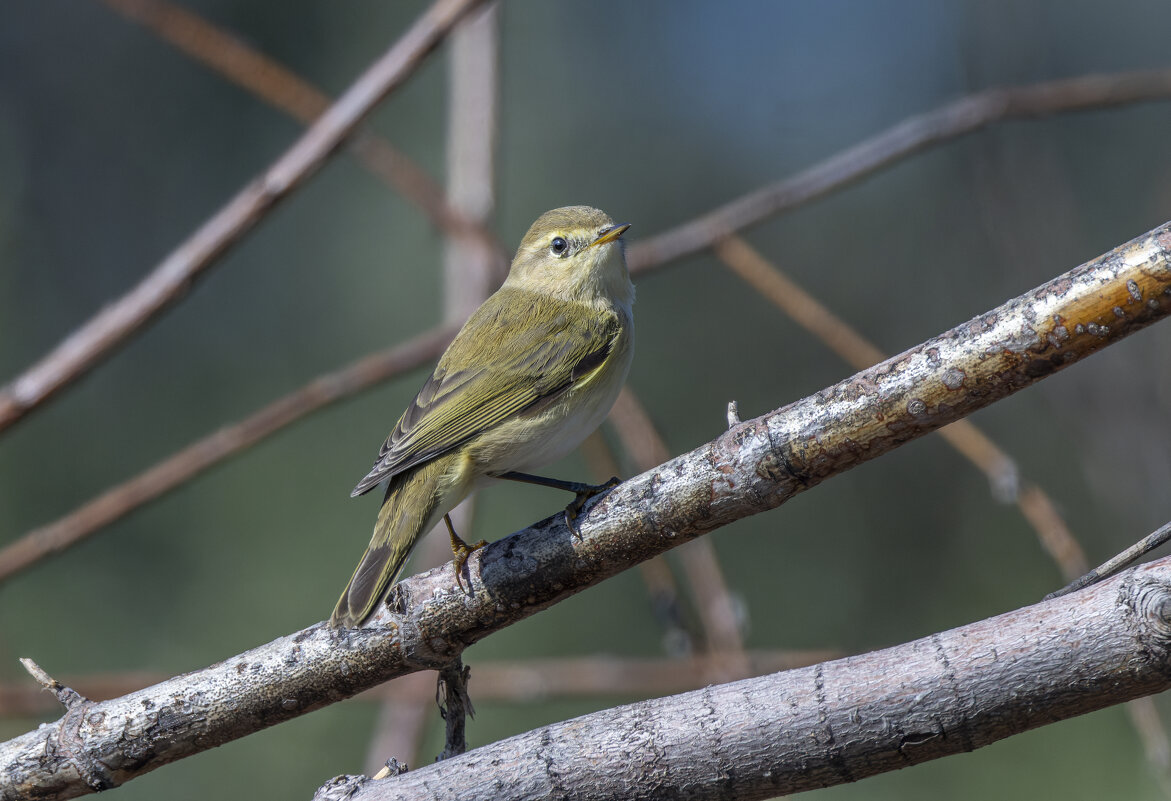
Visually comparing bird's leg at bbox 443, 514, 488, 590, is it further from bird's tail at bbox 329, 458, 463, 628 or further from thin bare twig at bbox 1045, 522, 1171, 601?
thin bare twig at bbox 1045, 522, 1171, 601

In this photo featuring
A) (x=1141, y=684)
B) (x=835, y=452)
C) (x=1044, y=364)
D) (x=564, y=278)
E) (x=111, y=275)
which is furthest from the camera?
(x=111, y=275)

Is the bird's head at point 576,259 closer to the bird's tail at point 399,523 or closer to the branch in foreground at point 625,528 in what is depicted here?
the bird's tail at point 399,523

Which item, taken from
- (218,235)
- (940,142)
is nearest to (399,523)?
(218,235)

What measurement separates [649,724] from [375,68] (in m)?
1.66

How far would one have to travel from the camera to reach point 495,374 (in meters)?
3.47

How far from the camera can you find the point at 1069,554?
264 cm

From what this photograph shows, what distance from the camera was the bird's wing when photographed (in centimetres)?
321

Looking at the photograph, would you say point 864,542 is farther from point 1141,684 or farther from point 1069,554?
point 1141,684

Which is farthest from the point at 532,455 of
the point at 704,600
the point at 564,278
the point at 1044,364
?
the point at 1044,364

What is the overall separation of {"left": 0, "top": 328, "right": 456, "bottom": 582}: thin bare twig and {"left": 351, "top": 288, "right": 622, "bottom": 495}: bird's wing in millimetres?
299

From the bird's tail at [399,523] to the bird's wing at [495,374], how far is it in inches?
2.5

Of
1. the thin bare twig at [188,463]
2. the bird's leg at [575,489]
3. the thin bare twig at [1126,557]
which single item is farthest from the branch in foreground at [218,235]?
the thin bare twig at [1126,557]

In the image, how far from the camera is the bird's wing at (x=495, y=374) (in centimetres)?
321

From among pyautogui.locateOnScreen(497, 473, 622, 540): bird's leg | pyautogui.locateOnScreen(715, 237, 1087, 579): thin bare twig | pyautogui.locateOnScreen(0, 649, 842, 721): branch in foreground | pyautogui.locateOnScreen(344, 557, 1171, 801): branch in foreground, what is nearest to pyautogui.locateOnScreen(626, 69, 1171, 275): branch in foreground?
pyautogui.locateOnScreen(715, 237, 1087, 579): thin bare twig
